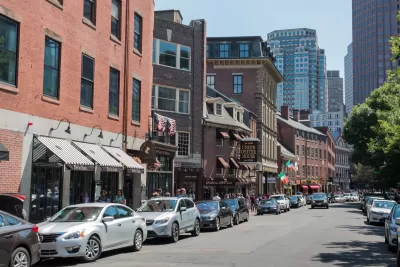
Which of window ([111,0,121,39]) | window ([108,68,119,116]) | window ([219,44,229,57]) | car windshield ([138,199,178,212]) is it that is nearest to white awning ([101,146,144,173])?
window ([108,68,119,116])

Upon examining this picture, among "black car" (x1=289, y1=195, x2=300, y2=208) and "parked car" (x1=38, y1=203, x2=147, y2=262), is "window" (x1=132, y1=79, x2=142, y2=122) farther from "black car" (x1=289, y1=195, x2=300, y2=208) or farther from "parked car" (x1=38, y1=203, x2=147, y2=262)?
"black car" (x1=289, y1=195, x2=300, y2=208)

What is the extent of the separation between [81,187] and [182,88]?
18517 mm

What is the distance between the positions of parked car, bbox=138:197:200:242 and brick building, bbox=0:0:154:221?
2823 millimetres

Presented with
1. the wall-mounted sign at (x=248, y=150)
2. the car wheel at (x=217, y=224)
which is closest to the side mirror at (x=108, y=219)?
the car wheel at (x=217, y=224)

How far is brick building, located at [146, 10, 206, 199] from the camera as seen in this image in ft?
121

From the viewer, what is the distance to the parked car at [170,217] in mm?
17047

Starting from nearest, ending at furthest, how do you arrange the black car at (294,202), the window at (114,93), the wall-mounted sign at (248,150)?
the window at (114,93)
the wall-mounted sign at (248,150)
the black car at (294,202)

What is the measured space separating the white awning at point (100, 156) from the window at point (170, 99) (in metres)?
15.7

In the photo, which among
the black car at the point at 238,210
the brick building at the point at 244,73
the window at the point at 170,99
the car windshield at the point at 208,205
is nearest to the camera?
the car windshield at the point at 208,205

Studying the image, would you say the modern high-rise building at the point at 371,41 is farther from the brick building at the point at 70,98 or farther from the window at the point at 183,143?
the brick building at the point at 70,98

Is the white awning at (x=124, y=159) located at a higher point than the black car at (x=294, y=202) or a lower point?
higher

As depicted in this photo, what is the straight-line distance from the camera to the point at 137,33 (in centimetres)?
2636

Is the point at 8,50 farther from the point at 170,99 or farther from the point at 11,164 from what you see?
the point at 170,99

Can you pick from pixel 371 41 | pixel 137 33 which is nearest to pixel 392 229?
pixel 137 33
